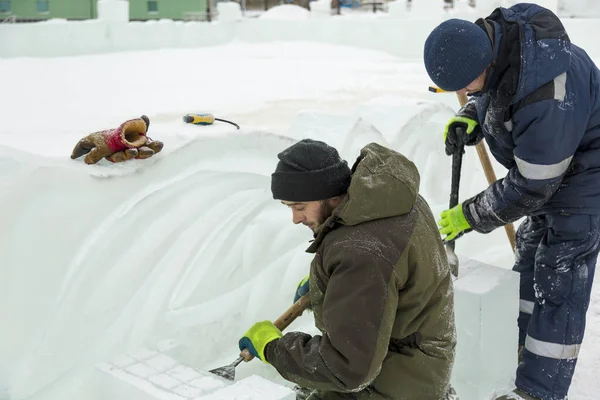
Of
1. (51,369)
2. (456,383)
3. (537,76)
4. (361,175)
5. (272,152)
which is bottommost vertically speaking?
(456,383)

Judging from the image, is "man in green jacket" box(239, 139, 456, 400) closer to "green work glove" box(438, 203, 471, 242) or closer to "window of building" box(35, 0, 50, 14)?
"green work glove" box(438, 203, 471, 242)

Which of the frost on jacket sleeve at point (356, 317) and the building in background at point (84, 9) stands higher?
the building in background at point (84, 9)

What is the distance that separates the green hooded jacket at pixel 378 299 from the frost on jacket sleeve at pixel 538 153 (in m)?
0.69

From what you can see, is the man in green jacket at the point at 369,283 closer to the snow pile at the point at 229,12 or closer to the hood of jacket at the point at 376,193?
the hood of jacket at the point at 376,193

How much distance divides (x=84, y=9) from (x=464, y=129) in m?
14.6

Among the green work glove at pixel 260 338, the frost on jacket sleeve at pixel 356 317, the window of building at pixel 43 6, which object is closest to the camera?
the frost on jacket sleeve at pixel 356 317

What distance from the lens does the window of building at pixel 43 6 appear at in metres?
15.0

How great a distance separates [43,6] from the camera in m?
15.2

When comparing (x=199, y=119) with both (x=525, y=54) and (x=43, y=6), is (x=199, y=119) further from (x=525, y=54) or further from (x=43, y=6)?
(x=43, y=6)

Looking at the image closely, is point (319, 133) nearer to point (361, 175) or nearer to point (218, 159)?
point (218, 159)

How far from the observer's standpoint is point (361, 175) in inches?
71.9

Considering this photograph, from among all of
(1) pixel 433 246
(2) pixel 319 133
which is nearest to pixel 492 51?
(1) pixel 433 246

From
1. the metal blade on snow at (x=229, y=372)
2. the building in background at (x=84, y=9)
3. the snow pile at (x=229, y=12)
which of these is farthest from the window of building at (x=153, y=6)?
the metal blade on snow at (x=229, y=372)

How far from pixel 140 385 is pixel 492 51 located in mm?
1608
